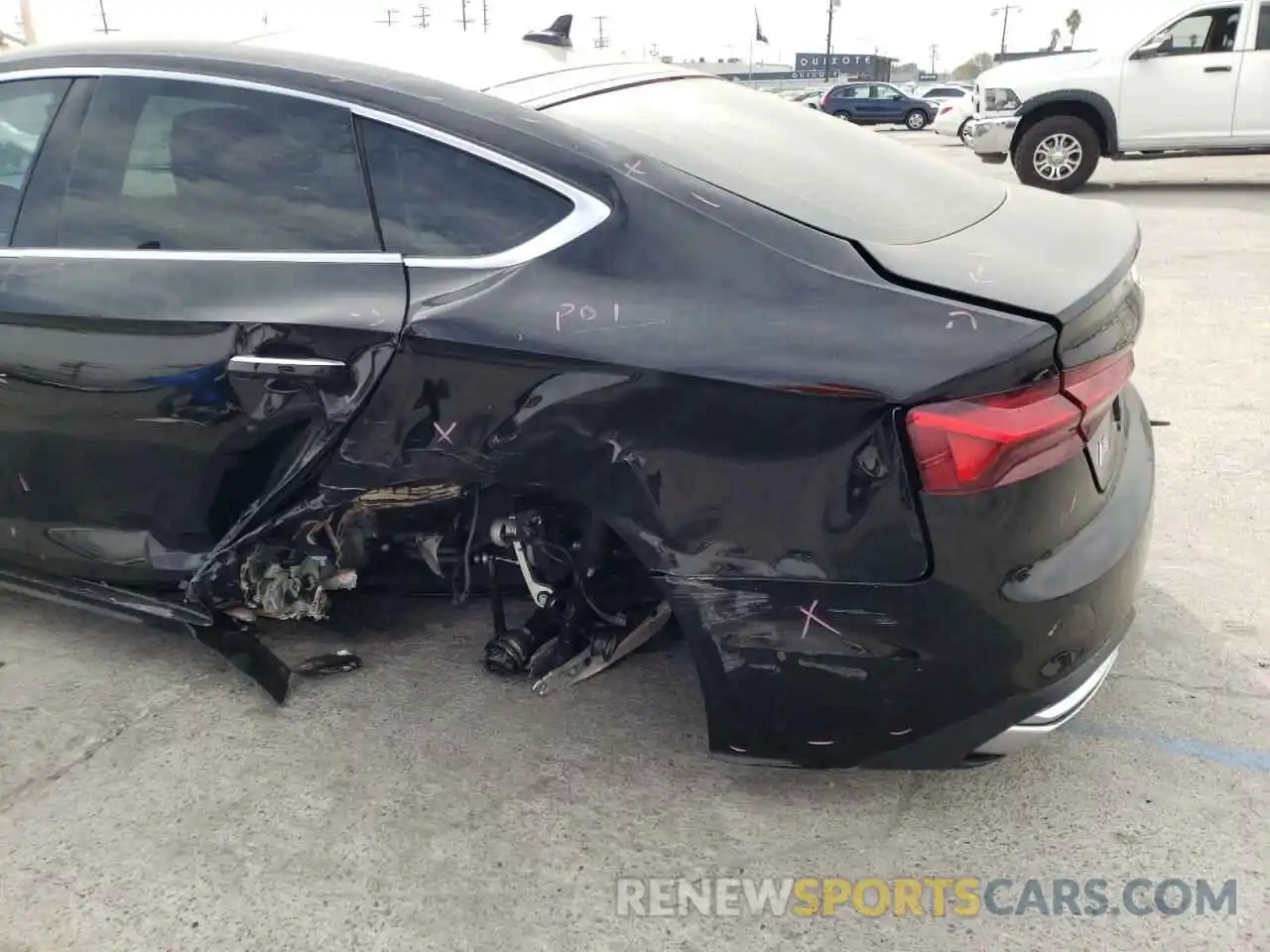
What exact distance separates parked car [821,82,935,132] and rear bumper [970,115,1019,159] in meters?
27.5

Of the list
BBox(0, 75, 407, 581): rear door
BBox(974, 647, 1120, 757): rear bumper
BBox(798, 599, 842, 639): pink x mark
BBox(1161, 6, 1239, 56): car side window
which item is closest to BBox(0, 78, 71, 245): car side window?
BBox(0, 75, 407, 581): rear door

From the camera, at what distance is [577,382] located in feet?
6.79

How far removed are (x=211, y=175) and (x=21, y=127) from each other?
2.22 ft

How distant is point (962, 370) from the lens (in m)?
1.86

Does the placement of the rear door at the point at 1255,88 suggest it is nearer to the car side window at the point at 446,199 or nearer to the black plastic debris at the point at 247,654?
the car side window at the point at 446,199

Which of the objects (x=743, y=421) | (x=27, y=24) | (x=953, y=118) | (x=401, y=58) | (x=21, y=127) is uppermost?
(x=27, y=24)

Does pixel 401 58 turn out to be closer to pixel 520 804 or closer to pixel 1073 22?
pixel 520 804

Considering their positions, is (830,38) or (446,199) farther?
(830,38)

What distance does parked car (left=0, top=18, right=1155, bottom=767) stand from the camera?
6.42ft

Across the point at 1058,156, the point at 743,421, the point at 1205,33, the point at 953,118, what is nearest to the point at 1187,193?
the point at 1058,156

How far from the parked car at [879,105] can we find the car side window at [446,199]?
3827 cm

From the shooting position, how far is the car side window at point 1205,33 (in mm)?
10805

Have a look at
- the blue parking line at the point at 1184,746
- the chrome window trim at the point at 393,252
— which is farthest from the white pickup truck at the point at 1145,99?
the chrome window trim at the point at 393,252

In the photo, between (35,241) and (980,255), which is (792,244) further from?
(35,241)
